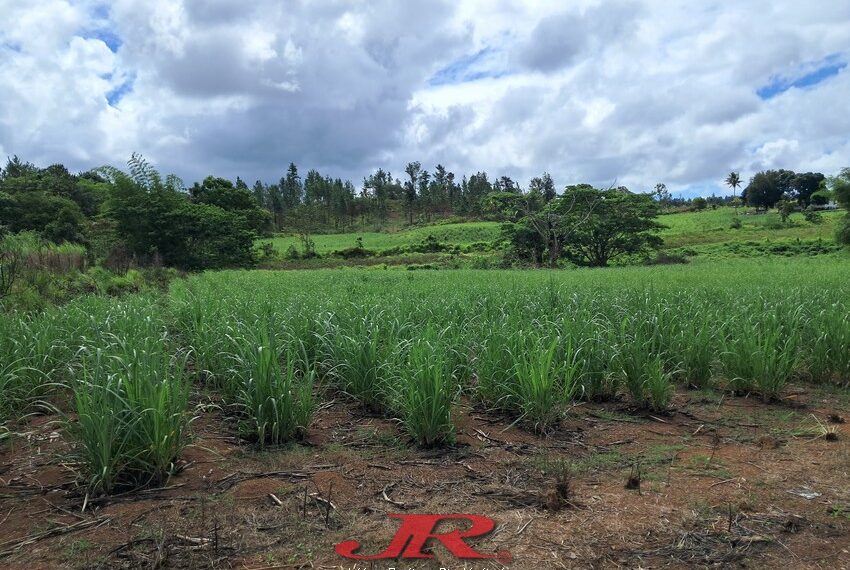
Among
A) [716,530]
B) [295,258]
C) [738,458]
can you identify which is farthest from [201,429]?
[295,258]

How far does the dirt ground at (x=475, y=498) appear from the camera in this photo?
2.16 meters

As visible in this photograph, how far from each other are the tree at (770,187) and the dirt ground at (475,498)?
3178 inches

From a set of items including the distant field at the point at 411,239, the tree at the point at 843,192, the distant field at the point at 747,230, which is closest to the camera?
the tree at the point at 843,192

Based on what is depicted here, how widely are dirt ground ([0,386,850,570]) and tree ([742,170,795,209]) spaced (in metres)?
80.7

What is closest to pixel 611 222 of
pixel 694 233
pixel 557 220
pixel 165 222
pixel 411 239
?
pixel 557 220

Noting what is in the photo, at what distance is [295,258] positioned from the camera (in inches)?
1710

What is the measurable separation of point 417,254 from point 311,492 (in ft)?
140

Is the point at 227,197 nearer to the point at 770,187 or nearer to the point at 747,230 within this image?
the point at 747,230

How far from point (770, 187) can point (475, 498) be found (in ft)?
274

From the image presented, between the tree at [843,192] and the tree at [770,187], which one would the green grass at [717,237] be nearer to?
the tree at [843,192]

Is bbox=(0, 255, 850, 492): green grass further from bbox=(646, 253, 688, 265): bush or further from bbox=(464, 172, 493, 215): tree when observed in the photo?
bbox=(464, 172, 493, 215): tree

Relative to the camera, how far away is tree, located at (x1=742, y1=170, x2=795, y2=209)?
69.9 metres

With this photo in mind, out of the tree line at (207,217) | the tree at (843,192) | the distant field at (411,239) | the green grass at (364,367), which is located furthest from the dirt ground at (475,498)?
the distant field at (411,239)

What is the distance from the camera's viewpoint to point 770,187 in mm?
70188
